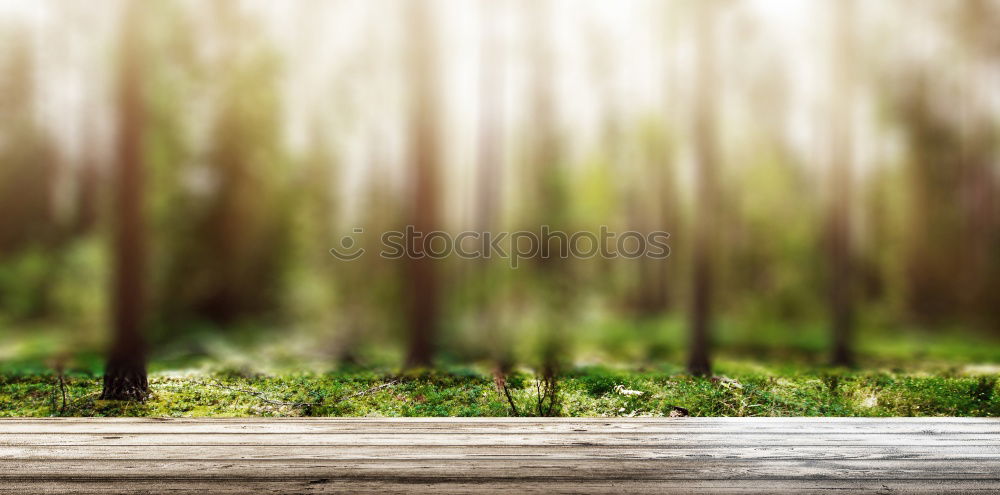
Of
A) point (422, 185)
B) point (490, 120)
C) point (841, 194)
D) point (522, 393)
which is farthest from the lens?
point (490, 120)

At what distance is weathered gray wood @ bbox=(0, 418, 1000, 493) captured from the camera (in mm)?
1537

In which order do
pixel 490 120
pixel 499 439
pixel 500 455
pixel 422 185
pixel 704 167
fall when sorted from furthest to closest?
pixel 490 120 → pixel 704 167 → pixel 422 185 → pixel 499 439 → pixel 500 455

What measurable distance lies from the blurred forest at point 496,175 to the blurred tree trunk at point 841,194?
0.5 inches

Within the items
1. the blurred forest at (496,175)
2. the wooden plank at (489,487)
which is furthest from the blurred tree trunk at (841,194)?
the wooden plank at (489,487)

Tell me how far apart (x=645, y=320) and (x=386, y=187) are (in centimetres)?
180

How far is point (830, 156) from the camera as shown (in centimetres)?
337

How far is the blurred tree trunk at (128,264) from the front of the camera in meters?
2.75

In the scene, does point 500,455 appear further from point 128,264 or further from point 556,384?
point 128,264

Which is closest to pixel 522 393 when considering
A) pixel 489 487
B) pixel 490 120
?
pixel 489 487

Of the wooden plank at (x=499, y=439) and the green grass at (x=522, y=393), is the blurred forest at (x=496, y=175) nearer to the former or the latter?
the green grass at (x=522, y=393)

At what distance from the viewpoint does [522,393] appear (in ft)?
9.46

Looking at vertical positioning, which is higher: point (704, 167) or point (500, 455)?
point (704, 167)

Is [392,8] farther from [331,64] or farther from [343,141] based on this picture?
[343,141]

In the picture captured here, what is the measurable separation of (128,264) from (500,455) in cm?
197
